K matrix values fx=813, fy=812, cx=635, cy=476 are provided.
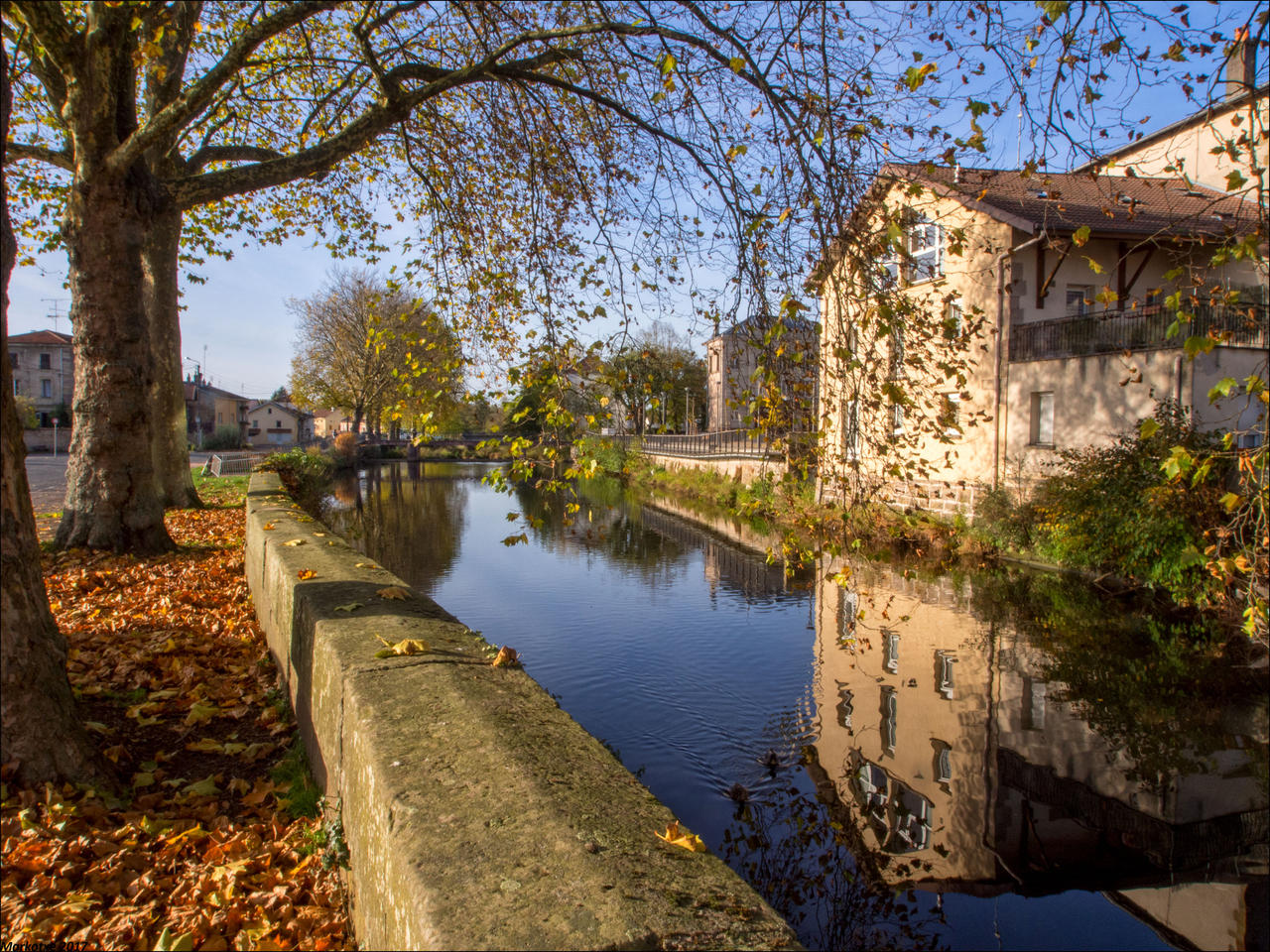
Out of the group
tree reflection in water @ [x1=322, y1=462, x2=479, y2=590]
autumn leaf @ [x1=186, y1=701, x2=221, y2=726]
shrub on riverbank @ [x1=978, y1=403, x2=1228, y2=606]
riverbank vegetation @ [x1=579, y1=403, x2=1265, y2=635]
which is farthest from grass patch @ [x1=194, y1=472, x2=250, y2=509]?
shrub on riverbank @ [x1=978, y1=403, x2=1228, y2=606]

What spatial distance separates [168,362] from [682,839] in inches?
494

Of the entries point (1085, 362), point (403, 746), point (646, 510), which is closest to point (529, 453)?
point (403, 746)

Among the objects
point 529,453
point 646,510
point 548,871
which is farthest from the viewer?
point 646,510

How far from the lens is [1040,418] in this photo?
16.5m

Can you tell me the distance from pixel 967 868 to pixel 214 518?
11.2 m

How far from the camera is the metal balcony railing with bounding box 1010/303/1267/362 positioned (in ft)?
45.7

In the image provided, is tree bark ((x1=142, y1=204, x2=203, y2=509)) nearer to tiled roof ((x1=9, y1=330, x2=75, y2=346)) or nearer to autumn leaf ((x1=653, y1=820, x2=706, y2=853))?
autumn leaf ((x1=653, y1=820, x2=706, y2=853))

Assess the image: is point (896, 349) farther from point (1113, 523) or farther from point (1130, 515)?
point (1113, 523)

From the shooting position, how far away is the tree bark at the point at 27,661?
3.02 meters

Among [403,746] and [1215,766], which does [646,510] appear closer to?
[1215,766]

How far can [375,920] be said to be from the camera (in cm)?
205

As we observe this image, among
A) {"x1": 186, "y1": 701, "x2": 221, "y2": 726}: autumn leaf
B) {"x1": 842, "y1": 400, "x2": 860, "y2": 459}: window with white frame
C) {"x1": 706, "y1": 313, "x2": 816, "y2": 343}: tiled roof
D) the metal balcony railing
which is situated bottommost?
{"x1": 186, "y1": 701, "x2": 221, "y2": 726}: autumn leaf

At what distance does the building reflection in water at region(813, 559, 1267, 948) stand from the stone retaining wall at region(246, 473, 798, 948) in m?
3.11

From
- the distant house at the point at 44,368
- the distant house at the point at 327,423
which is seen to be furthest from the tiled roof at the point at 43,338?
the distant house at the point at 327,423
